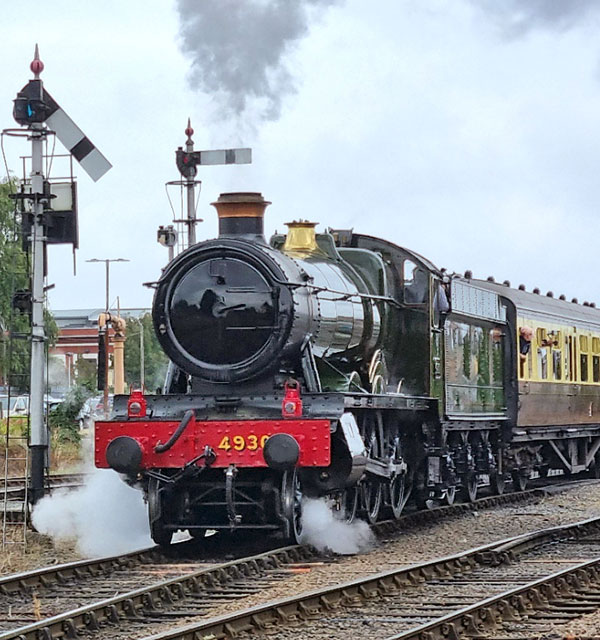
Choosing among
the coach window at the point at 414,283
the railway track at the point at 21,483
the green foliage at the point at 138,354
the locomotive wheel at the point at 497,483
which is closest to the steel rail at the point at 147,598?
the coach window at the point at 414,283

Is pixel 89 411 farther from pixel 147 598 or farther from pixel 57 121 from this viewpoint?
pixel 147 598

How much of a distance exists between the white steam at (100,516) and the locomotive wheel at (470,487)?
5.70 meters

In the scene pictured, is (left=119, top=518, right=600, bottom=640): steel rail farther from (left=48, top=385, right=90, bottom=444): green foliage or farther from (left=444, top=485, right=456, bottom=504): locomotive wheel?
(left=48, top=385, right=90, bottom=444): green foliage

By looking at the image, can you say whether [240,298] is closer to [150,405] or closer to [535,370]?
[150,405]

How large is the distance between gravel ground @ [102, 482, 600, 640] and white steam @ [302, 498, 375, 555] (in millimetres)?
230

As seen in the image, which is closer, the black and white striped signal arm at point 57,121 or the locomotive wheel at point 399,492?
the black and white striped signal arm at point 57,121

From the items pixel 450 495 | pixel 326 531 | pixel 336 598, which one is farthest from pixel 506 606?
pixel 450 495

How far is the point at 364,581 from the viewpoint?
10.1m

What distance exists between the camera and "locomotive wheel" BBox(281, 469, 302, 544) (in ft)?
40.4

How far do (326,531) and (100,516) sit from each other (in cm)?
229

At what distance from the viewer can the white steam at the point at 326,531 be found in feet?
42.1

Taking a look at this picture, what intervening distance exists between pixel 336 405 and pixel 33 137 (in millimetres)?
4489

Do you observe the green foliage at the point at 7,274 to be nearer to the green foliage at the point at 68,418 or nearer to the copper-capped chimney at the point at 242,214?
the green foliage at the point at 68,418

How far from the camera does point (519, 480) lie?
2112 cm
